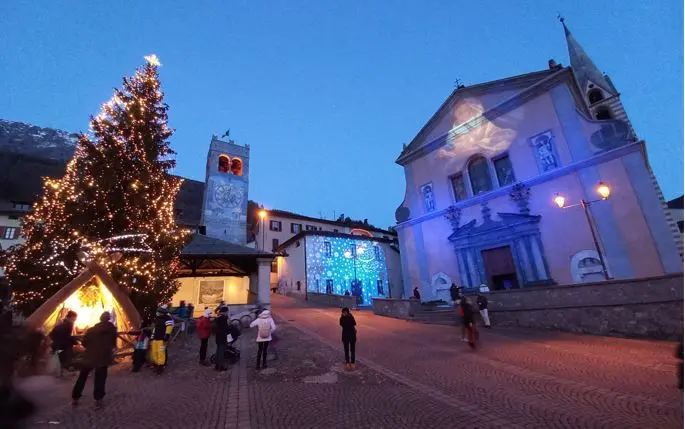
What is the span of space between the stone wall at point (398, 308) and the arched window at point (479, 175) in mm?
9553

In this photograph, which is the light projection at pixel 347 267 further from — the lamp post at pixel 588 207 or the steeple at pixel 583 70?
the steeple at pixel 583 70

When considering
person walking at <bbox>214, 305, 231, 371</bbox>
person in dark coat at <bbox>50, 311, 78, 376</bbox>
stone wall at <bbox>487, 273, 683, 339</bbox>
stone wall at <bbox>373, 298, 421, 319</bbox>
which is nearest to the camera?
person in dark coat at <bbox>50, 311, 78, 376</bbox>

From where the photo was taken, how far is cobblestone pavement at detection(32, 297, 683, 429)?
Answer: 494 cm

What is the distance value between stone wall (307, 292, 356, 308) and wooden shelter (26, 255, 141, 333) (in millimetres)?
17785

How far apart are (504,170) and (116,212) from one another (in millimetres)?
22242

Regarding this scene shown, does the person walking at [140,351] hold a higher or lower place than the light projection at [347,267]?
lower

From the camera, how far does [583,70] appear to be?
3716 centimetres

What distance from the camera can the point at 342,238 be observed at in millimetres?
37562

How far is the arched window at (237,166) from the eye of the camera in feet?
143

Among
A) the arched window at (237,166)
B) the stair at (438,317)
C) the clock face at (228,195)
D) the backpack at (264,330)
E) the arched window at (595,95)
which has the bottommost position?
the stair at (438,317)

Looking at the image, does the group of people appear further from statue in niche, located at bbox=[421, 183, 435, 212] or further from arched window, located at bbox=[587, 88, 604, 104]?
arched window, located at bbox=[587, 88, 604, 104]

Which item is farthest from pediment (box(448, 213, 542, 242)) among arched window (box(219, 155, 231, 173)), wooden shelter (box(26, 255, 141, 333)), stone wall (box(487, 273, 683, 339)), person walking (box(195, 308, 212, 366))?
arched window (box(219, 155, 231, 173))

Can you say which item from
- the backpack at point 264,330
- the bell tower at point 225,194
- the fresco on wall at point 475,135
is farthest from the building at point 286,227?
the backpack at point 264,330

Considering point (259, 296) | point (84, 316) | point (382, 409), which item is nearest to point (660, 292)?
point (382, 409)
